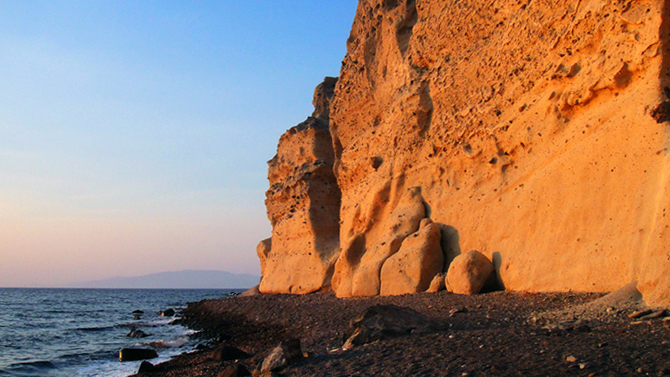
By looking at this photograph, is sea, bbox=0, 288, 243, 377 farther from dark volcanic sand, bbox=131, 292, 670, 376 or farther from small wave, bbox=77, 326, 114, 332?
dark volcanic sand, bbox=131, 292, 670, 376

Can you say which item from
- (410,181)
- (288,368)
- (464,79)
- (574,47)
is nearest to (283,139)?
(410,181)

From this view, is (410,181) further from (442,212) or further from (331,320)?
(331,320)

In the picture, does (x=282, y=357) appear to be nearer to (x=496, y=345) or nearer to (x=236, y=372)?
(x=236, y=372)

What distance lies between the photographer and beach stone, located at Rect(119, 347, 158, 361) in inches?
436

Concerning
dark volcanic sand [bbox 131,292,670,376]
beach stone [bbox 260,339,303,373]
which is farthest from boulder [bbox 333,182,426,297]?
beach stone [bbox 260,339,303,373]

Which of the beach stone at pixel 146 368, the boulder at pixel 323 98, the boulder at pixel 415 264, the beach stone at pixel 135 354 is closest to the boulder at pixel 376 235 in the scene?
the boulder at pixel 415 264

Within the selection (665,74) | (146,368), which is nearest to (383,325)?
(146,368)

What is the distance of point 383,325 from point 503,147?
6.46m

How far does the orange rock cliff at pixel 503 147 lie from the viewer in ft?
25.6

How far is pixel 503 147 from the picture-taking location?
11242 millimetres

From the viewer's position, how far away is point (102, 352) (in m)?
12.7

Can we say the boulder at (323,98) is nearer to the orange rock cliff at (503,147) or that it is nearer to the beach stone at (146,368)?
the orange rock cliff at (503,147)

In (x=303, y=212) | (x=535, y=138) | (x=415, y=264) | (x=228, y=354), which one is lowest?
(x=228, y=354)

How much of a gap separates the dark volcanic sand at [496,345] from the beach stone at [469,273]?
40 cm
